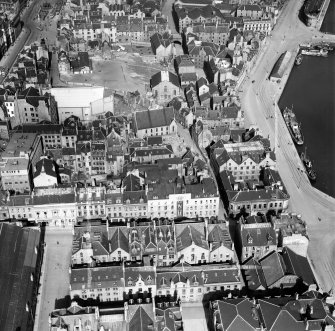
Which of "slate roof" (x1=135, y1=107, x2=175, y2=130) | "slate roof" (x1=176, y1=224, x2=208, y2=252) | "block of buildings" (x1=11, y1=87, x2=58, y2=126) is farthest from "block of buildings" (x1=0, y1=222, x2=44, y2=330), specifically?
"slate roof" (x1=135, y1=107, x2=175, y2=130)

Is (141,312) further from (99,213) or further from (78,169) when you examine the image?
(78,169)

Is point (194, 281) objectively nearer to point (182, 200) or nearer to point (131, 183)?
point (182, 200)

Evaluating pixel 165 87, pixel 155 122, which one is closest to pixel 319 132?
pixel 165 87

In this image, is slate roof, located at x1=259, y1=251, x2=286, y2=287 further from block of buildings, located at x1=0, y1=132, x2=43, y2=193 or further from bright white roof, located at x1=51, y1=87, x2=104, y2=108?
bright white roof, located at x1=51, y1=87, x2=104, y2=108

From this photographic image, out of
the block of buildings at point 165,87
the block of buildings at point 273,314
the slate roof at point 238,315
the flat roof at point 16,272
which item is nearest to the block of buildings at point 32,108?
the block of buildings at point 165,87

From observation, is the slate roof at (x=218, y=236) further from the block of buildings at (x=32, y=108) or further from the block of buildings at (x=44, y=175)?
the block of buildings at (x=32, y=108)
